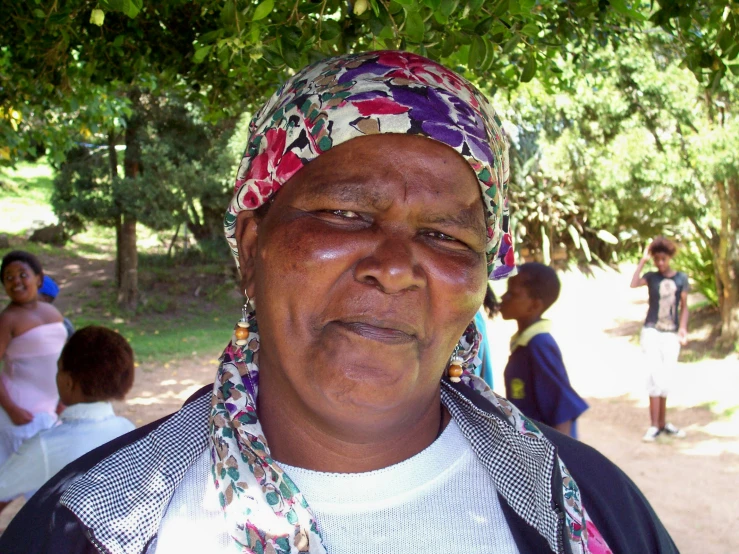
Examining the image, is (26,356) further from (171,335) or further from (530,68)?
(171,335)

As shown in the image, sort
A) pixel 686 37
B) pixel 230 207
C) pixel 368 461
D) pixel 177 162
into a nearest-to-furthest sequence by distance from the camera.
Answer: pixel 368 461
pixel 230 207
pixel 686 37
pixel 177 162

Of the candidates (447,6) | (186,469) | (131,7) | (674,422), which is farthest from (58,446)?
(674,422)

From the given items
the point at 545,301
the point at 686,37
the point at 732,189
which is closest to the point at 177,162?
the point at 732,189

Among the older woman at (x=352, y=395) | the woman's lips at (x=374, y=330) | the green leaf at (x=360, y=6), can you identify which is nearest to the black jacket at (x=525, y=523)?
the older woman at (x=352, y=395)

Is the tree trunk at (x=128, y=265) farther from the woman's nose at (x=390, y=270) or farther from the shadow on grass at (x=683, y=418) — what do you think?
the woman's nose at (x=390, y=270)

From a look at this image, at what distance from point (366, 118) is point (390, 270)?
35 cm

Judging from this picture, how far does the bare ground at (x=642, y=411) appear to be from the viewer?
564 cm

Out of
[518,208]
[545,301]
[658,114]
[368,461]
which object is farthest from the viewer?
[518,208]

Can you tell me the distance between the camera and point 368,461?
1.60m

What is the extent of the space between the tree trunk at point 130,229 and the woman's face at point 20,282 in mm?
9760

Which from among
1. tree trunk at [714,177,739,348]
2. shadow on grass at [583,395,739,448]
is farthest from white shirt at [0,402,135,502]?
tree trunk at [714,177,739,348]

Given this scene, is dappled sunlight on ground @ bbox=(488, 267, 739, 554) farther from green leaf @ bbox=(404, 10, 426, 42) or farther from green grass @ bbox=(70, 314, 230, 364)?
green grass @ bbox=(70, 314, 230, 364)

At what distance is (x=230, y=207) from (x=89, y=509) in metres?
0.74

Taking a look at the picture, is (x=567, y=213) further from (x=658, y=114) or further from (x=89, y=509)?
(x=89, y=509)
